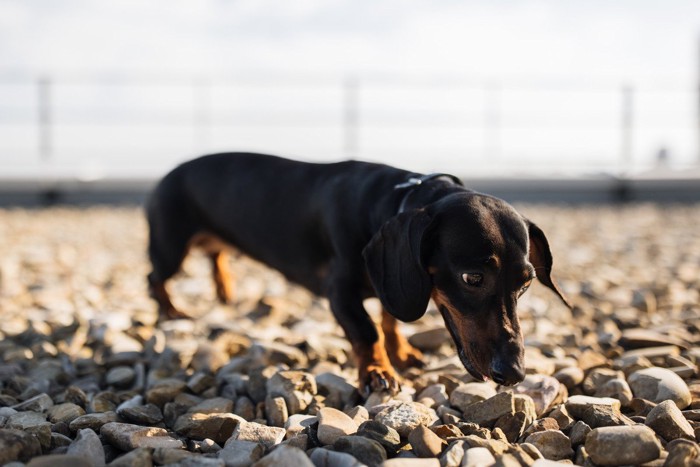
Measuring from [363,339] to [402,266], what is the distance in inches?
17.2

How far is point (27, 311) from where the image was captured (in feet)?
12.6

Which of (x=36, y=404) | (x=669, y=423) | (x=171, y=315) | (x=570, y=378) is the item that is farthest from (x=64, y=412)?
(x=669, y=423)

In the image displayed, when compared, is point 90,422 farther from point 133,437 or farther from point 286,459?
point 286,459

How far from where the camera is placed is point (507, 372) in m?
2.16

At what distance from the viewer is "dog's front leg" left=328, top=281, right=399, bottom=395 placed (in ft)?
8.60

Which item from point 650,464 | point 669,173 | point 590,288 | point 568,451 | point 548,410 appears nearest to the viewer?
point 650,464

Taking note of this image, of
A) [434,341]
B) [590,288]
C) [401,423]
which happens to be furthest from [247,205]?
[590,288]

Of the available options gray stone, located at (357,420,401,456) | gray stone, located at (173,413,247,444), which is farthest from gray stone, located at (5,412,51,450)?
gray stone, located at (357,420,401,456)

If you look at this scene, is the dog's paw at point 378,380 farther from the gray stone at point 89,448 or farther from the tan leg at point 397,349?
the gray stone at point 89,448

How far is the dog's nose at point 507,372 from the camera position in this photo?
2.16 m

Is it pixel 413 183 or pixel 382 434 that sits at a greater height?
pixel 413 183

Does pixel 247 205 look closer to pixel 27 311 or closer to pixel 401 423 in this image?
pixel 27 311

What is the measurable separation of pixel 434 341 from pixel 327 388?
2.45 ft

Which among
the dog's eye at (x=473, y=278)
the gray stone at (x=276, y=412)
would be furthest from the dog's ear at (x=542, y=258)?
the gray stone at (x=276, y=412)
